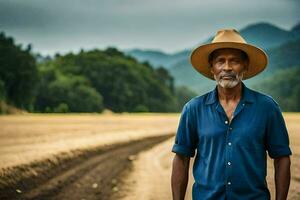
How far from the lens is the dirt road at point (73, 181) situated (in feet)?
34.0

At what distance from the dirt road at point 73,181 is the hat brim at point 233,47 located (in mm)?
6535

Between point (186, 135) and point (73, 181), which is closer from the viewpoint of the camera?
point (186, 135)

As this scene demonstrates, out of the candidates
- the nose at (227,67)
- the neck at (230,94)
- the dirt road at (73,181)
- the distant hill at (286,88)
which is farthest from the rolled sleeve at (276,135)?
the distant hill at (286,88)

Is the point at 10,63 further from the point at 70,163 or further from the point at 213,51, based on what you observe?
the point at 213,51

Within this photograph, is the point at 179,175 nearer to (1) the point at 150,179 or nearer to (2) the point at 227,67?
(2) the point at 227,67

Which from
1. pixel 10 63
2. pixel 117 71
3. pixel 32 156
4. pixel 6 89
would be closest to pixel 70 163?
pixel 32 156

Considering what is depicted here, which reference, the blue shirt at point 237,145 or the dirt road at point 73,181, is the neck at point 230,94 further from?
the dirt road at point 73,181

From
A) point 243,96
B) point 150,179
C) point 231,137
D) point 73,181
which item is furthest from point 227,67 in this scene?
point 150,179

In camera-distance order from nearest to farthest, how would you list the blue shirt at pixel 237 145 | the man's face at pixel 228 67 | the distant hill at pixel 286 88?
the blue shirt at pixel 237 145
the man's face at pixel 228 67
the distant hill at pixel 286 88

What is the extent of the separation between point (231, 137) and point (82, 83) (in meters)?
89.7

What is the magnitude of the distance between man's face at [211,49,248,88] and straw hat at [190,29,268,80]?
48 mm

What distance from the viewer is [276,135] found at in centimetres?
332

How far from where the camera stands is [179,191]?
11.7ft

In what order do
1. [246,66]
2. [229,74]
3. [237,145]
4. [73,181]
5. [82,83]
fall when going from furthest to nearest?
[82,83], [73,181], [246,66], [229,74], [237,145]
